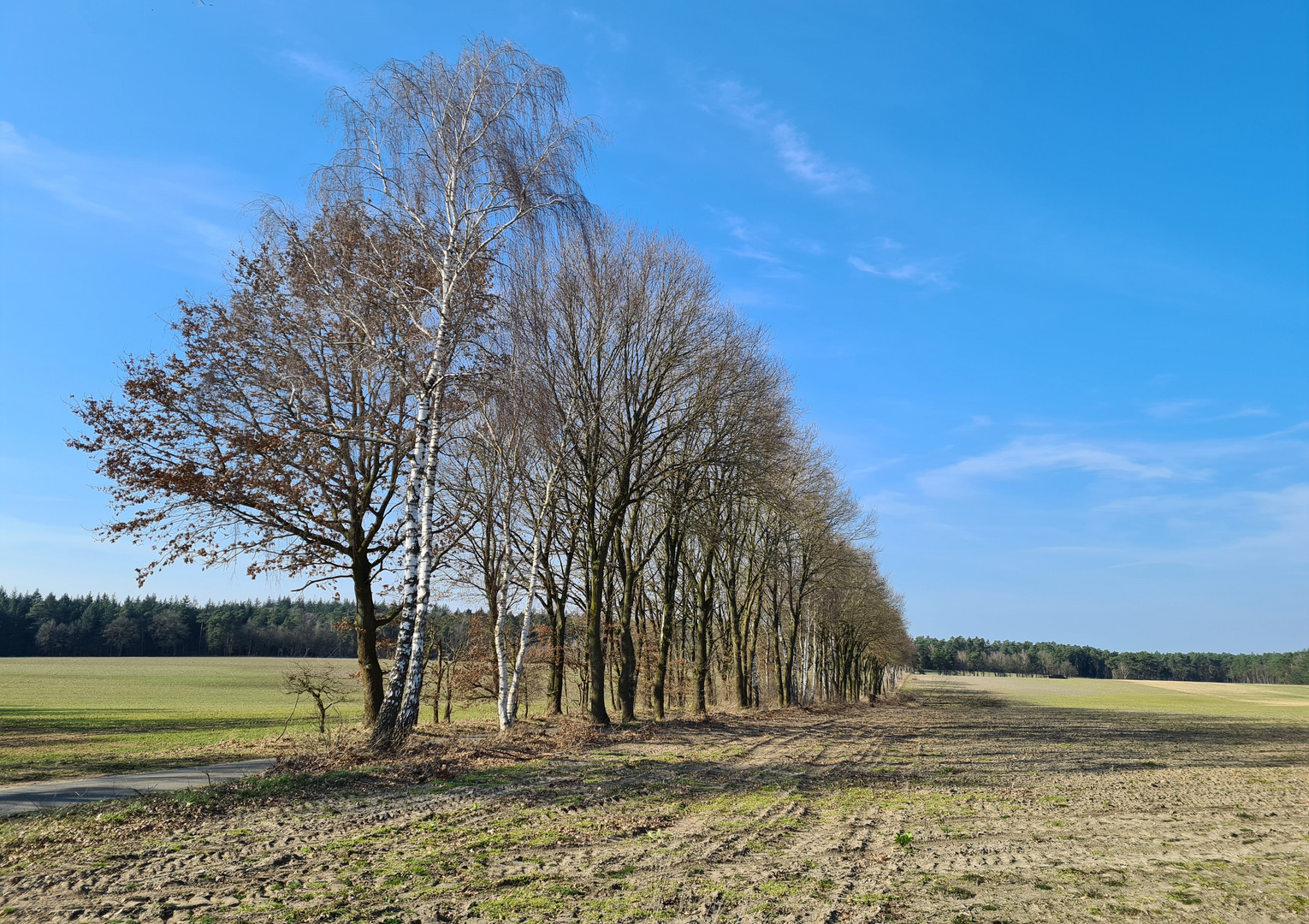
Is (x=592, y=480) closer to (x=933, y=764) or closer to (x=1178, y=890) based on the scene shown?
(x=933, y=764)

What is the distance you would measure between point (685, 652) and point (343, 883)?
38894 millimetres

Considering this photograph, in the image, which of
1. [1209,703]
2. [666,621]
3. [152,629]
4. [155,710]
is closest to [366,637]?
[666,621]

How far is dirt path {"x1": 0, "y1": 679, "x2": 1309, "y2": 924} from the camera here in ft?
19.6

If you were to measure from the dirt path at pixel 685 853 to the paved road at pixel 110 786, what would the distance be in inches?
59.9

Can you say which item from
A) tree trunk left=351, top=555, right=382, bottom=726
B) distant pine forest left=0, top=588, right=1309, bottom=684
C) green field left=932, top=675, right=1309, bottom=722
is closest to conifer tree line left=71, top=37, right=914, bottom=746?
tree trunk left=351, top=555, right=382, bottom=726

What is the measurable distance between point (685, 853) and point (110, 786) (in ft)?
29.5

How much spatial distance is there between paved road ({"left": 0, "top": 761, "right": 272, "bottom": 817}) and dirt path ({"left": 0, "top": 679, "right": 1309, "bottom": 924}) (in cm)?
152

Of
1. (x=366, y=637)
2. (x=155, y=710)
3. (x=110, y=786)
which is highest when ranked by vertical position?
(x=366, y=637)

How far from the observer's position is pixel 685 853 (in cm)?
766

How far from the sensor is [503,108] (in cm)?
1556

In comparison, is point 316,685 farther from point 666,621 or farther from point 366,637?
point 666,621

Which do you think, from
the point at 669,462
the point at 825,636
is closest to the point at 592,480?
the point at 669,462

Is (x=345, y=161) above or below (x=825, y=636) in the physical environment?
above

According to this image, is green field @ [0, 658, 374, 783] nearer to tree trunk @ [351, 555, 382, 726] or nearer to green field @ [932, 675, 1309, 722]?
tree trunk @ [351, 555, 382, 726]
